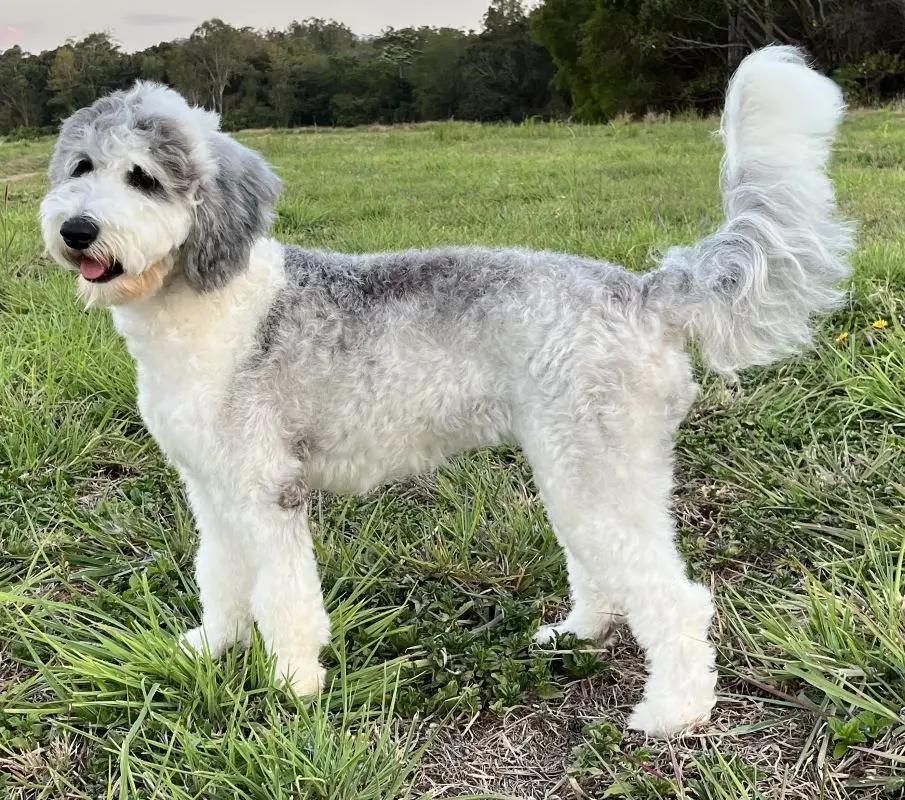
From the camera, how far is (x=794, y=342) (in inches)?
113

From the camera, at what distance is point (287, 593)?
9.46 ft

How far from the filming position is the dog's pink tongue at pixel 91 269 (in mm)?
2676

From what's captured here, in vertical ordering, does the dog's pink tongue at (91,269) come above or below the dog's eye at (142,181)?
below

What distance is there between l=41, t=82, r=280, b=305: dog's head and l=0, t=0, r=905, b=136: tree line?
17211 millimetres

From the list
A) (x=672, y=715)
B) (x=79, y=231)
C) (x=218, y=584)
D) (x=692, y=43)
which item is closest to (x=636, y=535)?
(x=672, y=715)

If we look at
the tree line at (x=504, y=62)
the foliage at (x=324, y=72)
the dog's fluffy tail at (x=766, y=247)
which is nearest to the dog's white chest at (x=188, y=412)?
the dog's fluffy tail at (x=766, y=247)

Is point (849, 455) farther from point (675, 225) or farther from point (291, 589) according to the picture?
point (675, 225)

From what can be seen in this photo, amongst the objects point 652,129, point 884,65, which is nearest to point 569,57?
point 884,65

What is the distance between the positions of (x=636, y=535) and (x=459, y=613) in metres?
0.98

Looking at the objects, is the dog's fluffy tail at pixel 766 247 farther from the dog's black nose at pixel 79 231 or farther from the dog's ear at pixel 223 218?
the dog's black nose at pixel 79 231

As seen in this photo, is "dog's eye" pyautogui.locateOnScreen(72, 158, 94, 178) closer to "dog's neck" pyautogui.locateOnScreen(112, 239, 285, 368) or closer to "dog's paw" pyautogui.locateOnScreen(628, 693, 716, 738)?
"dog's neck" pyautogui.locateOnScreen(112, 239, 285, 368)

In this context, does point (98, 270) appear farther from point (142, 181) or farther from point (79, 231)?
point (142, 181)

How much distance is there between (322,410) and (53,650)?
1.42 meters

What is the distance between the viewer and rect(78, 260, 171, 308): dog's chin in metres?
2.71
